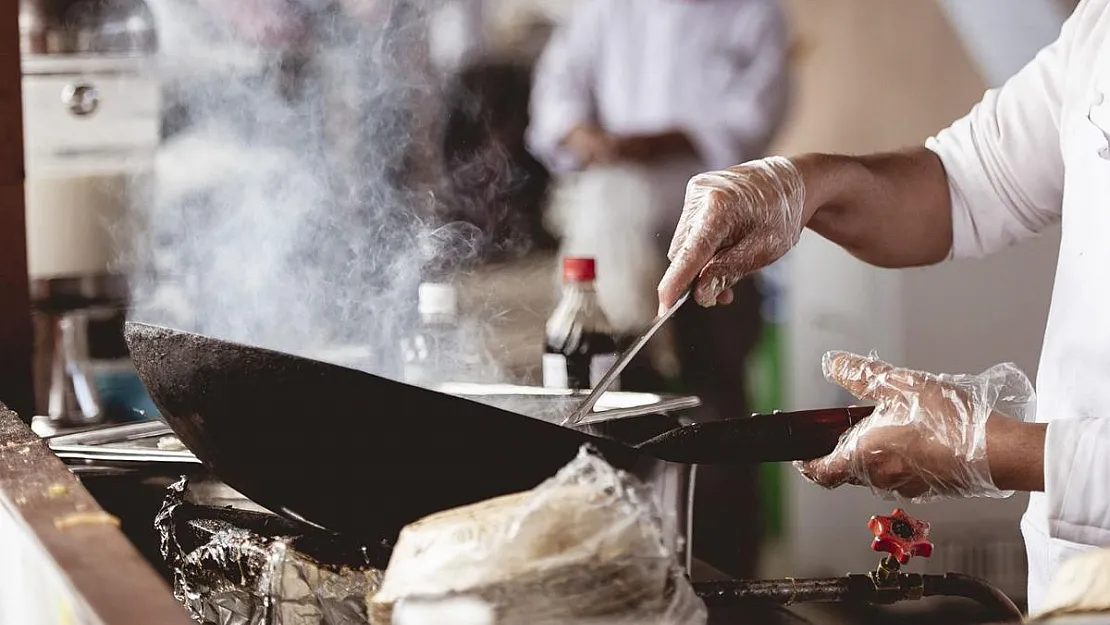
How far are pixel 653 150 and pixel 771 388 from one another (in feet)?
2.39

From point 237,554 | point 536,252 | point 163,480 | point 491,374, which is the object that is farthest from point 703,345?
point 237,554

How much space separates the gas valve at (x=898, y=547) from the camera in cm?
109

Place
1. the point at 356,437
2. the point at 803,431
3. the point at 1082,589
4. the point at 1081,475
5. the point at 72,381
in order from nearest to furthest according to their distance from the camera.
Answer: the point at 1082,589, the point at 356,437, the point at 803,431, the point at 1081,475, the point at 72,381

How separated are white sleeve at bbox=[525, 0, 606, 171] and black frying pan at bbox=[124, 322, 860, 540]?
219 cm

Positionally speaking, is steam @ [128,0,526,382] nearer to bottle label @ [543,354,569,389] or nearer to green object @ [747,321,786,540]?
bottle label @ [543,354,569,389]

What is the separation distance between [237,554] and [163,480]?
513mm

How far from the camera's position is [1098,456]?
1.13m

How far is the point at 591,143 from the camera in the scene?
3115mm

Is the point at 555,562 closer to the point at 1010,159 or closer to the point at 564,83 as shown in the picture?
the point at 1010,159

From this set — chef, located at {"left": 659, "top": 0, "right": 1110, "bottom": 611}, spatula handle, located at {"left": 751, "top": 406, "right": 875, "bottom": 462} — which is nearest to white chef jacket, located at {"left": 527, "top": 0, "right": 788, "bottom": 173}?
chef, located at {"left": 659, "top": 0, "right": 1110, "bottom": 611}

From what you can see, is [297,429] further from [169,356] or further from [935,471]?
[935,471]

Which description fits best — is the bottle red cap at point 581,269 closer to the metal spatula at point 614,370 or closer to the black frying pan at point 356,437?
the metal spatula at point 614,370

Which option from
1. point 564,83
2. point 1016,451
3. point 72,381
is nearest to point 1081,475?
point 1016,451

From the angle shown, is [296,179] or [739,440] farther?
[296,179]
